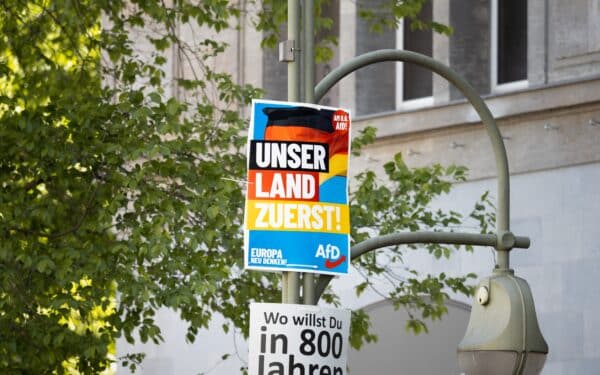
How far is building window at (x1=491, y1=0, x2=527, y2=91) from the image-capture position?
2281 centimetres

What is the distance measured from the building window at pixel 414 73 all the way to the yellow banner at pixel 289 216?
12.7 m

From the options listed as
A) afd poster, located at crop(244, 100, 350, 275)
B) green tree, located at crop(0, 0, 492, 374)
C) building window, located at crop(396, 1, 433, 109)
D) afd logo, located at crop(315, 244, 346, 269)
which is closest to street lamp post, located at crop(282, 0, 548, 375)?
afd poster, located at crop(244, 100, 350, 275)

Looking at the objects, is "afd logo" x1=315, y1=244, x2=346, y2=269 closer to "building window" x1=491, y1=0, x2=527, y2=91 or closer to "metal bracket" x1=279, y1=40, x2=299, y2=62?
"metal bracket" x1=279, y1=40, x2=299, y2=62

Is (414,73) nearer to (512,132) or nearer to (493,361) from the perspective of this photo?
(512,132)

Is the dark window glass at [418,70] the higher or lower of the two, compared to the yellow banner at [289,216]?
higher

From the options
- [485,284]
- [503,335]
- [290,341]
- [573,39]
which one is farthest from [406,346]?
[290,341]

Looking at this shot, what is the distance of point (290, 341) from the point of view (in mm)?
11305

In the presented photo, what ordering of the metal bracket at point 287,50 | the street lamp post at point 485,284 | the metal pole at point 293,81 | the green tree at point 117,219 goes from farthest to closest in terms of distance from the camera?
the green tree at point 117,219
the street lamp post at point 485,284
the metal bracket at point 287,50
the metal pole at point 293,81

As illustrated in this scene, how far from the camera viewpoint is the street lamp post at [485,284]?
1241cm

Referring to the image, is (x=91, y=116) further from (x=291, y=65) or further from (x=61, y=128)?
(x=291, y=65)

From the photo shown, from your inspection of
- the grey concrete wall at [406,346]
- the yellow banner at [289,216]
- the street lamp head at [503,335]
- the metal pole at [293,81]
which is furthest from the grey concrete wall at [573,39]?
the yellow banner at [289,216]

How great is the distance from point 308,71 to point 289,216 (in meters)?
1.36

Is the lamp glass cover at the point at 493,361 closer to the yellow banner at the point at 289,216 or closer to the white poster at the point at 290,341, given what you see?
the white poster at the point at 290,341

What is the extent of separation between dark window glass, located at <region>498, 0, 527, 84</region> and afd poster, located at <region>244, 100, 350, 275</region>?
11.5 metres
